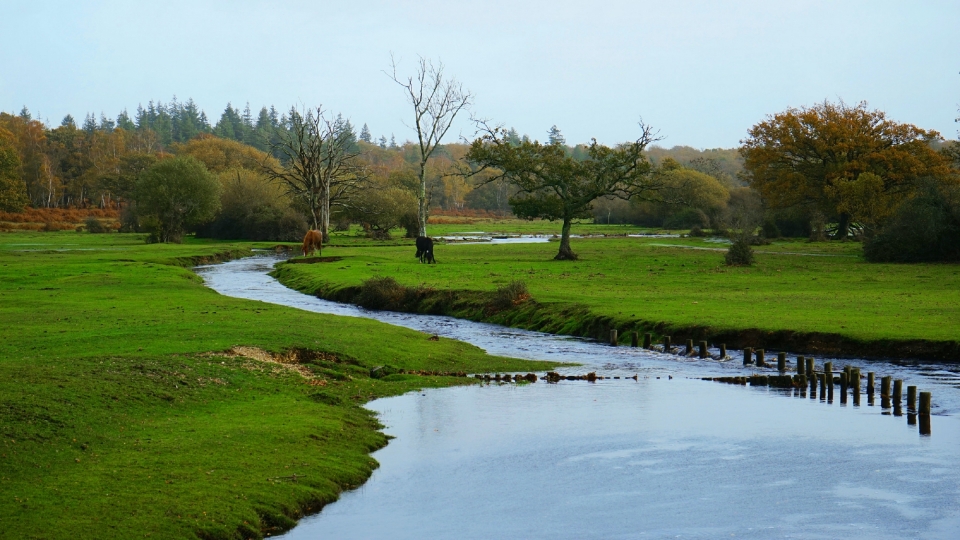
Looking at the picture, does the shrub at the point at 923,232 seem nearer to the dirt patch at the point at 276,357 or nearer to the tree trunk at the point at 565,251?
the tree trunk at the point at 565,251

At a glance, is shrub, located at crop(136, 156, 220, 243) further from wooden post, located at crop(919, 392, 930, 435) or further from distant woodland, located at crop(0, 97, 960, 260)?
wooden post, located at crop(919, 392, 930, 435)

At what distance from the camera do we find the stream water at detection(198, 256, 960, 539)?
524 inches

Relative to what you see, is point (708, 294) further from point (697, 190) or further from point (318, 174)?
point (697, 190)

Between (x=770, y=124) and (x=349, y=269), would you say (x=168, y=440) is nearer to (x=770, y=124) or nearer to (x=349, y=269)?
(x=349, y=269)

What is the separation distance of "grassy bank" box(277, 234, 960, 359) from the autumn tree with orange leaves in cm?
848

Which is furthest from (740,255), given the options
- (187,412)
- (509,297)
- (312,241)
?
(187,412)

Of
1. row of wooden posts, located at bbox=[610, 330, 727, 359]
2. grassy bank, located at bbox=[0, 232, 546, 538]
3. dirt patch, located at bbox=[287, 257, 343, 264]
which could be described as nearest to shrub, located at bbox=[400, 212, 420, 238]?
dirt patch, located at bbox=[287, 257, 343, 264]

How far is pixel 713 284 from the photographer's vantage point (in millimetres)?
44625

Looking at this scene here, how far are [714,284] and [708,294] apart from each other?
477 centimetres

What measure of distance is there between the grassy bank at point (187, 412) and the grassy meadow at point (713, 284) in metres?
10.2

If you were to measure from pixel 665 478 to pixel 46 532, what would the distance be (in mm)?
9639

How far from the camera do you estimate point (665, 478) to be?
15586 millimetres

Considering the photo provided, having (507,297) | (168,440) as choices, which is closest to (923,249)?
(507,297)

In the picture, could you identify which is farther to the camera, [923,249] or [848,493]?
[923,249]
